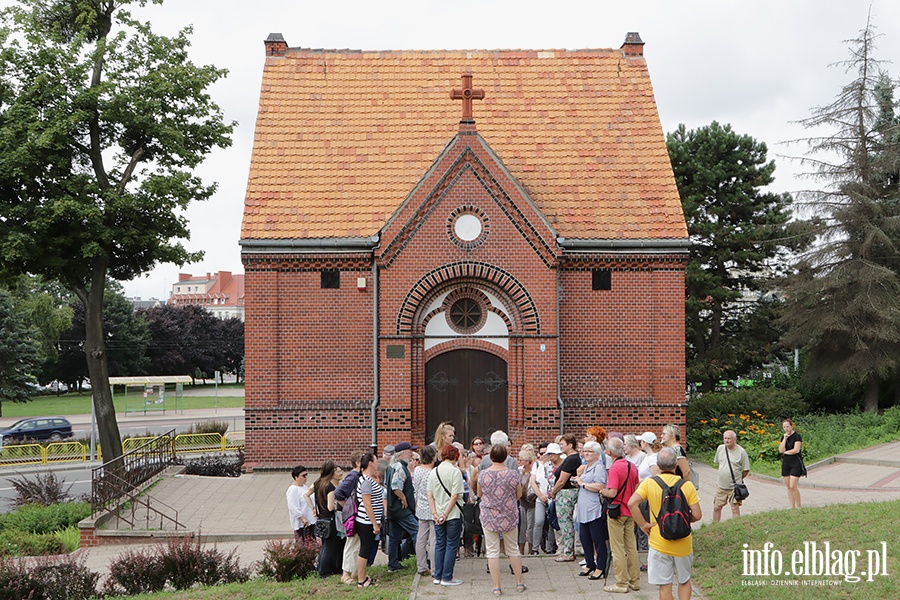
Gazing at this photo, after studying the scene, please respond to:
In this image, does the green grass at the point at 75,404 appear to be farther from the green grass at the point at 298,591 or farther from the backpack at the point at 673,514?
the backpack at the point at 673,514

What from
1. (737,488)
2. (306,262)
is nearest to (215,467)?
(306,262)

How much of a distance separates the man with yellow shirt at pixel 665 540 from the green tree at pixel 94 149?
13038 millimetres

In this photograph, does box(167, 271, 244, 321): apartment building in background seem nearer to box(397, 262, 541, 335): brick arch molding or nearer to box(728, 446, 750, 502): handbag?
box(397, 262, 541, 335): brick arch molding

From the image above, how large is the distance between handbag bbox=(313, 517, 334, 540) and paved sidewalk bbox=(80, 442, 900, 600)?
48.6 inches

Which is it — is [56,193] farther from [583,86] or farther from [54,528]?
[583,86]

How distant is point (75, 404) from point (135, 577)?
2051 inches

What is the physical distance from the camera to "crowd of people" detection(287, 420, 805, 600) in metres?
9.10

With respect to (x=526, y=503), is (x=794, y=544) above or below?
below

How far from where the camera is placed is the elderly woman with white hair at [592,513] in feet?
31.0

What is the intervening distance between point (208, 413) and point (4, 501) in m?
29.6

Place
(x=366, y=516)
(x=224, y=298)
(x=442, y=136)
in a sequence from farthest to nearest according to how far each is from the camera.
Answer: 1. (x=224, y=298)
2. (x=442, y=136)
3. (x=366, y=516)

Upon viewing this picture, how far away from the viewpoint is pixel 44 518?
49.0 ft

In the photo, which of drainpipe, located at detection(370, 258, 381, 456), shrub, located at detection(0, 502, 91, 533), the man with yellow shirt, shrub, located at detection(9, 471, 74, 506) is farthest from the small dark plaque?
the man with yellow shirt

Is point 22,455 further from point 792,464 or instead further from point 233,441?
point 792,464
